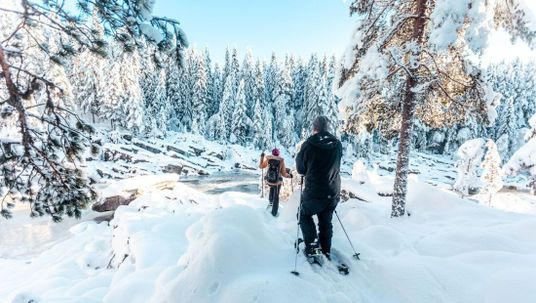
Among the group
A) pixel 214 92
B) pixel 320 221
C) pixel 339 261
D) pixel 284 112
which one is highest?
pixel 214 92

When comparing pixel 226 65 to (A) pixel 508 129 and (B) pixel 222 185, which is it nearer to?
(B) pixel 222 185

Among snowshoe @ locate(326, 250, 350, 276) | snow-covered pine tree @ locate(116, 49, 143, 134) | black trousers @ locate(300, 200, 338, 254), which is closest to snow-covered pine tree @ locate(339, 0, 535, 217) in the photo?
snowshoe @ locate(326, 250, 350, 276)

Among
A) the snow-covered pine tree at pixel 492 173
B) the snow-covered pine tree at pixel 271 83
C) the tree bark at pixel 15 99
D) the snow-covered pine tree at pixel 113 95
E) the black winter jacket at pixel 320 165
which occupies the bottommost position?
the snow-covered pine tree at pixel 492 173

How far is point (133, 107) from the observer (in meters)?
48.2

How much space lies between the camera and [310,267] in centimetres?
414

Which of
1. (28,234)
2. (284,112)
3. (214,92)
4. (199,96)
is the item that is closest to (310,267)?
(28,234)

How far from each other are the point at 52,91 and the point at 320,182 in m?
3.99

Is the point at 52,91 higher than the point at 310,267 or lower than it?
higher

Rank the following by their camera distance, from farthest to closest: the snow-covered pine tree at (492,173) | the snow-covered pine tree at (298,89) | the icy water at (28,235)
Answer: the snow-covered pine tree at (298,89) < the snow-covered pine tree at (492,173) < the icy water at (28,235)

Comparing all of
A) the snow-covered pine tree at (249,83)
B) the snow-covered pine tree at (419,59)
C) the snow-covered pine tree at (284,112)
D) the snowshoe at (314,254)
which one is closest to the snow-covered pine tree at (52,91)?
the snowshoe at (314,254)

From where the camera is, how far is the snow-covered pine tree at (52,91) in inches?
133

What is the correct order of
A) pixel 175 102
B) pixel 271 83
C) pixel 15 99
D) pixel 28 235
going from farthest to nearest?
pixel 271 83
pixel 175 102
pixel 28 235
pixel 15 99

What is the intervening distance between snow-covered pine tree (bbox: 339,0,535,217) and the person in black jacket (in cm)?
388

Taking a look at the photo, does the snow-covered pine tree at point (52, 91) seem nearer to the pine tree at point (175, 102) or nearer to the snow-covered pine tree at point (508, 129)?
the pine tree at point (175, 102)
